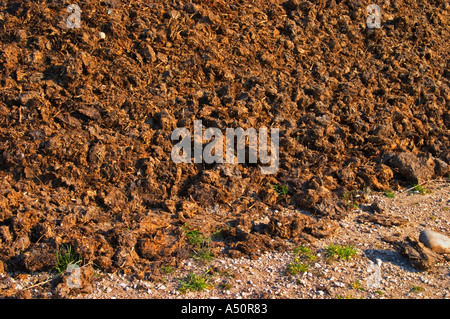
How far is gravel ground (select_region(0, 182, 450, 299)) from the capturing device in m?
3.18

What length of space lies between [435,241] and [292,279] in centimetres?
139

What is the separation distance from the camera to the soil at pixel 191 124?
370 centimetres

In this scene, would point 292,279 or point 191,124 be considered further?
point 191,124

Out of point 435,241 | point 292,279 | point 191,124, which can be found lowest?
point 292,279

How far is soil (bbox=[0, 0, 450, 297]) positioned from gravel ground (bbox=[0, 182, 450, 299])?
0.24ft

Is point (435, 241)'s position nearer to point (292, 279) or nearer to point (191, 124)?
point (292, 279)

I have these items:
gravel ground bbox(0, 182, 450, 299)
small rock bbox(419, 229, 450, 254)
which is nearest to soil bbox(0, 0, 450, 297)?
gravel ground bbox(0, 182, 450, 299)

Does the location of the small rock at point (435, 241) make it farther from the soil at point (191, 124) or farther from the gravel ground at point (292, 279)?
the soil at point (191, 124)

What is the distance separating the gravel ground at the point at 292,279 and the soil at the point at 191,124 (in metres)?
0.07

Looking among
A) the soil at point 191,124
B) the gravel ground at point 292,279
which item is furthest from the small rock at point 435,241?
the soil at point 191,124

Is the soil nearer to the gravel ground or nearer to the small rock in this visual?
the gravel ground

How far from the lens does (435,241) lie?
3.65 metres

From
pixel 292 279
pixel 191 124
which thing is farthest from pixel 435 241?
pixel 191 124

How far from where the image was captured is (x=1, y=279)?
10.8 feet
